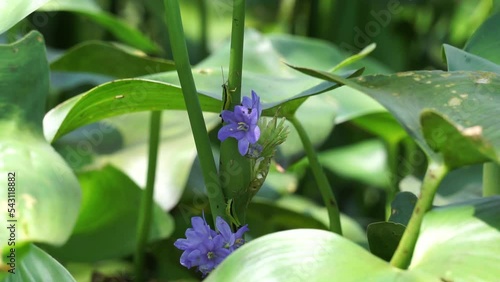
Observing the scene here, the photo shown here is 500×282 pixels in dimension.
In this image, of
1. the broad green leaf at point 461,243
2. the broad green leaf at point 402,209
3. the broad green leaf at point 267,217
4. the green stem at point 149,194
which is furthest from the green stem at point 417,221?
the broad green leaf at point 267,217

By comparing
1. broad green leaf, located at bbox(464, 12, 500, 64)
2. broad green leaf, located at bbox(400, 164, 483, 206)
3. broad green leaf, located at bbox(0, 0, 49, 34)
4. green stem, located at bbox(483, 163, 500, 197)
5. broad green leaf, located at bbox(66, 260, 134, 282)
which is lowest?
broad green leaf, located at bbox(66, 260, 134, 282)

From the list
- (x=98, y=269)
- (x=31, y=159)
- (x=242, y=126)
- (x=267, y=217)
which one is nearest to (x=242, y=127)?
(x=242, y=126)

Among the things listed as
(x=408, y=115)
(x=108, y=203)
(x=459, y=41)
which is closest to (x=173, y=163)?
(x=108, y=203)

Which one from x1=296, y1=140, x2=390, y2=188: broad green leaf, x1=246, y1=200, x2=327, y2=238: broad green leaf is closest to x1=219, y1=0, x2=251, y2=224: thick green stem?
x1=246, y1=200, x2=327, y2=238: broad green leaf

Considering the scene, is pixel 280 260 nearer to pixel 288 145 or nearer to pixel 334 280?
pixel 334 280

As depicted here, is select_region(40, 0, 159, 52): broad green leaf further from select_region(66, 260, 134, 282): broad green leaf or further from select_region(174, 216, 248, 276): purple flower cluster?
select_region(174, 216, 248, 276): purple flower cluster

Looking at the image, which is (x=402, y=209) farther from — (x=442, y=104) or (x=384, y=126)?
(x=384, y=126)

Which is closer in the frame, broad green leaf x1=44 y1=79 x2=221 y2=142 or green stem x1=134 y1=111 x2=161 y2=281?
broad green leaf x1=44 y1=79 x2=221 y2=142

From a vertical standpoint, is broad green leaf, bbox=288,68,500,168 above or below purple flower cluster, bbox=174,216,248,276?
above
